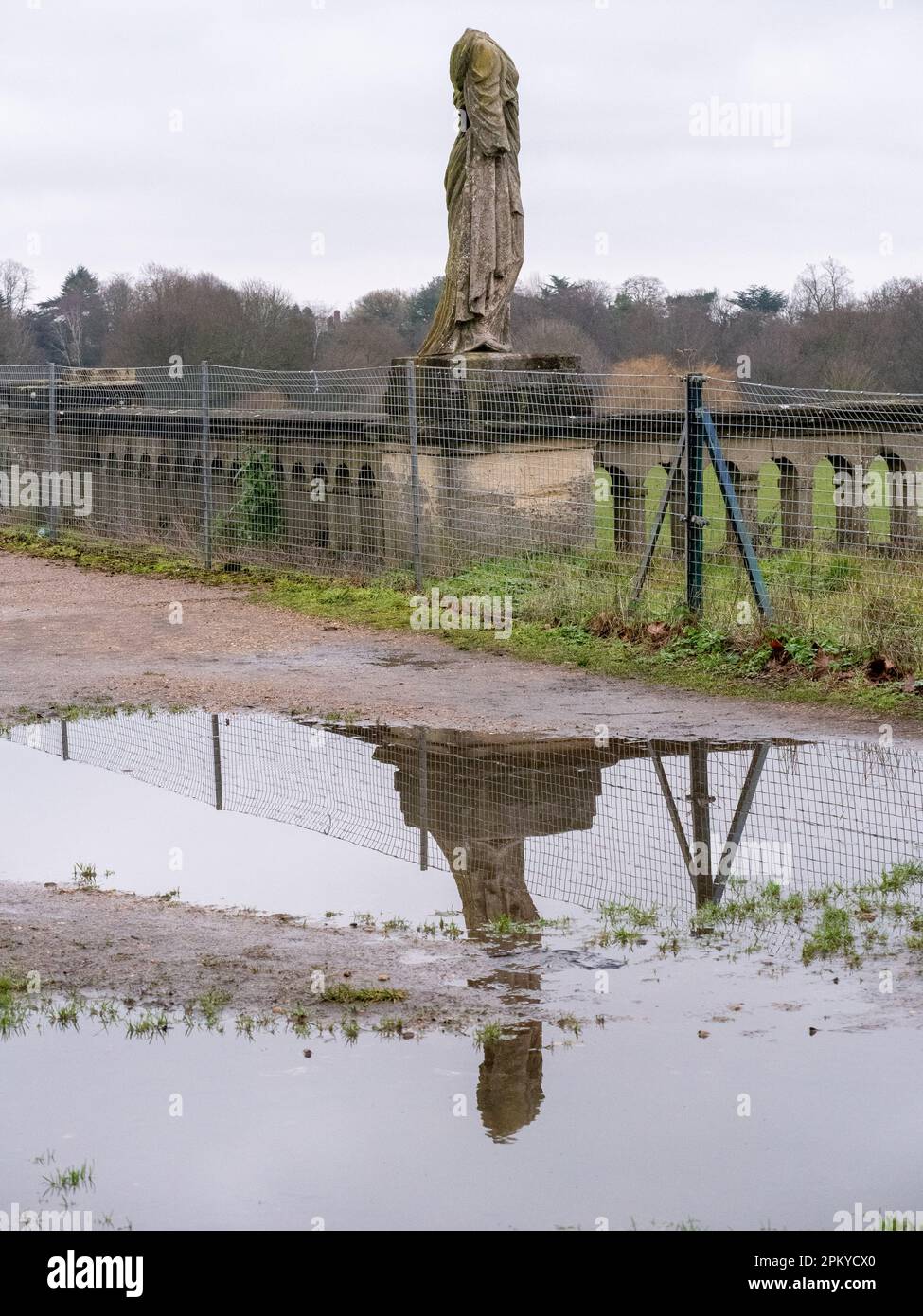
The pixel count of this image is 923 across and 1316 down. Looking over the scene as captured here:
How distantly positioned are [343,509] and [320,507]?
502mm

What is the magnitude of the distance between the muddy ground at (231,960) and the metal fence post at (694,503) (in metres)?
6.40

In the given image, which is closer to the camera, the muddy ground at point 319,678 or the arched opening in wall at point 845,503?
the muddy ground at point 319,678

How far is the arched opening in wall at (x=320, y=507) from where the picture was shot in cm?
1652

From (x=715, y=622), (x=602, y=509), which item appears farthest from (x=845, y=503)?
(x=715, y=622)

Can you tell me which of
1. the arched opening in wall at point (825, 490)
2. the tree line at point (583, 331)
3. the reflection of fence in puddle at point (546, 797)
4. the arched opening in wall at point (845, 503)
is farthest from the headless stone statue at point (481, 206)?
the tree line at point (583, 331)

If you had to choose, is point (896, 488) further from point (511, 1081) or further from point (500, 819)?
point (511, 1081)

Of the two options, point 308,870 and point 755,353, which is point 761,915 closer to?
point 308,870

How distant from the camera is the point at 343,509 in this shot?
16.3 metres

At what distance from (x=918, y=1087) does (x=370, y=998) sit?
1.70 metres

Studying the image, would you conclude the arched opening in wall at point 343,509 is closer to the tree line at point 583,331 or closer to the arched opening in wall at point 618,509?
the arched opening in wall at point 618,509

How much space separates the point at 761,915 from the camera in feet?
19.3

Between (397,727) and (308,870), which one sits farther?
(397,727)

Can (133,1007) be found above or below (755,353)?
below

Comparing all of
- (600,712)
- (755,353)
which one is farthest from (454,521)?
(755,353)
